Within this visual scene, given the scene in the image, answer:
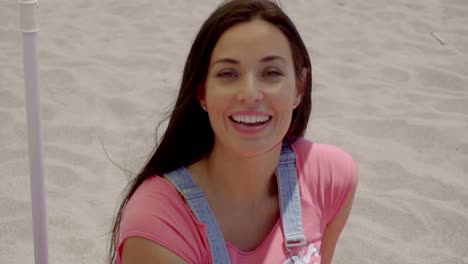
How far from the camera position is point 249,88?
1.58 m

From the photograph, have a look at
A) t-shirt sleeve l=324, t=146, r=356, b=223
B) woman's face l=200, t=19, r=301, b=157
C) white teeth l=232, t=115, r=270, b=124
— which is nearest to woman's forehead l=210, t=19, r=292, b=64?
woman's face l=200, t=19, r=301, b=157

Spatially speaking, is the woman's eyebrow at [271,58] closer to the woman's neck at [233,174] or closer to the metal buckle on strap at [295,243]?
the woman's neck at [233,174]

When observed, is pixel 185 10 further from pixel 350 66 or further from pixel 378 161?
pixel 378 161

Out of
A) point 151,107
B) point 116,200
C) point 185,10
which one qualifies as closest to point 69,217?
point 116,200

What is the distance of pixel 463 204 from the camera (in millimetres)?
2969

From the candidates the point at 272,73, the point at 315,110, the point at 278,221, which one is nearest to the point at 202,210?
the point at 278,221

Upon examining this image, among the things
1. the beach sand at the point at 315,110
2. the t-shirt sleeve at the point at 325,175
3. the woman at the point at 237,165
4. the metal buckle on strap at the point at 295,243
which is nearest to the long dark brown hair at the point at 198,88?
the woman at the point at 237,165

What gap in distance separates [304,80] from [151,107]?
6.27ft

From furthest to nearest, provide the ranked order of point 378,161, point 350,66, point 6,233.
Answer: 1. point 350,66
2. point 378,161
3. point 6,233

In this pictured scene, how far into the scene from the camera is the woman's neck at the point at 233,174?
5.66ft

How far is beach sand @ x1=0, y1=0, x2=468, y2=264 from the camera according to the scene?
2.76 m

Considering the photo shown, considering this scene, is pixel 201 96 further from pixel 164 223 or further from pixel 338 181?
pixel 338 181

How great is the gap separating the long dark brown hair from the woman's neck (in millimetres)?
39

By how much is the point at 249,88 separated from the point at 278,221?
1.17 feet
